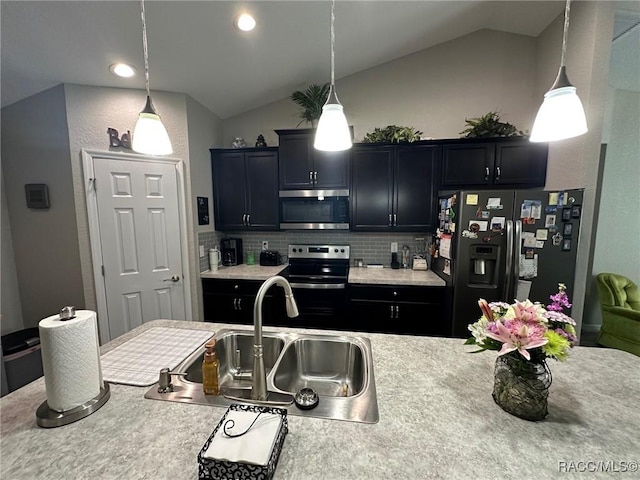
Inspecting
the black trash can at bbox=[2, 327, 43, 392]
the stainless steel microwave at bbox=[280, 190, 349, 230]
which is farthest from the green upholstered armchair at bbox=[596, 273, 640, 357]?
the black trash can at bbox=[2, 327, 43, 392]

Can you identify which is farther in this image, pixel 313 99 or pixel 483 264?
pixel 313 99

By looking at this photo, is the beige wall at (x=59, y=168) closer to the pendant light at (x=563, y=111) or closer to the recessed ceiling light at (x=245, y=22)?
the recessed ceiling light at (x=245, y=22)

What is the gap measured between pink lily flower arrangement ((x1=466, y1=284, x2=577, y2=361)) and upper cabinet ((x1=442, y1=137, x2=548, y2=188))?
7.20 ft

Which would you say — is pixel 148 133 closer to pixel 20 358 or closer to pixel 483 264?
pixel 20 358

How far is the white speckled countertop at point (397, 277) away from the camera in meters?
2.54

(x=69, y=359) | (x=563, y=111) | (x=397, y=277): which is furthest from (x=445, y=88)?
Answer: (x=69, y=359)

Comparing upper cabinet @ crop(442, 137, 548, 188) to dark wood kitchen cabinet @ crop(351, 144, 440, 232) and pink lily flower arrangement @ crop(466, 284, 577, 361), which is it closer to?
dark wood kitchen cabinet @ crop(351, 144, 440, 232)

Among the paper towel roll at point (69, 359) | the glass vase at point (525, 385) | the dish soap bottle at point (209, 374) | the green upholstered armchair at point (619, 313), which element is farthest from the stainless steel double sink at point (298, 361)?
the green upholstered armchair at point (619, 313)

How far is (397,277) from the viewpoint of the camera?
106 inches

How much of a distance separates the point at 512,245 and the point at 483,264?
0.84 feet

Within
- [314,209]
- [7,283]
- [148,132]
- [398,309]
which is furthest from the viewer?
[314,209]

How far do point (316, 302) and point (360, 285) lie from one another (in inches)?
20.0

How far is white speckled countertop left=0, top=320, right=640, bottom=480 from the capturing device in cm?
67

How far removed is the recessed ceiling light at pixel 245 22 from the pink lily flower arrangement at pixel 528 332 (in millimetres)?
2352
